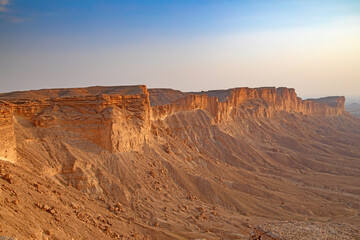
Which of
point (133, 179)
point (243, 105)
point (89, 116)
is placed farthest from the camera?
point (243, 105)

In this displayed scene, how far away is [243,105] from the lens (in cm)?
6150

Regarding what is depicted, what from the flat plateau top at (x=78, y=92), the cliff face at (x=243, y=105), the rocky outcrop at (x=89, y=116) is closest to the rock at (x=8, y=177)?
the rocky outcrop at (x=89, y=116)

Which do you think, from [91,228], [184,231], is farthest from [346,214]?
[91,228]

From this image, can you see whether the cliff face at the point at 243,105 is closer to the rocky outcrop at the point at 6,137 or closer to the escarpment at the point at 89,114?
the escarpment at the point at 89,114

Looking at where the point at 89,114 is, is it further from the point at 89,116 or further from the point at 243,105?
the point at 243,105

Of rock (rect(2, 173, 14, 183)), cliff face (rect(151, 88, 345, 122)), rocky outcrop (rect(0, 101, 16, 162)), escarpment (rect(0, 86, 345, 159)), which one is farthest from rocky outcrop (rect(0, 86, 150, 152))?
cliff face (rect(151, 88, 345, 122))

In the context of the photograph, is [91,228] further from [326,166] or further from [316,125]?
[316,125]

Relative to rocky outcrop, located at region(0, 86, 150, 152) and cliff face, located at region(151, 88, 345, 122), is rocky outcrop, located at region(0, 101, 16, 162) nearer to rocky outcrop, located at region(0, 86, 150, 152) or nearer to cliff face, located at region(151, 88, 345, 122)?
rocky outcrop, located at region(0, 86, 150, 152)

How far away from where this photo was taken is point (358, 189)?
118 ft

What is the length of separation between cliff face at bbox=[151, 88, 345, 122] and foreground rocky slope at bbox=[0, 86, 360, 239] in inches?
23.0

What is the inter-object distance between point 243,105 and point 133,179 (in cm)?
4421

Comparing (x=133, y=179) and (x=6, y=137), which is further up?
(x=6, y=137)

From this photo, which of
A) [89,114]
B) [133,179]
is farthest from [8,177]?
[133,179]

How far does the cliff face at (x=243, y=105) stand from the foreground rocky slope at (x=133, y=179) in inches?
23.0
